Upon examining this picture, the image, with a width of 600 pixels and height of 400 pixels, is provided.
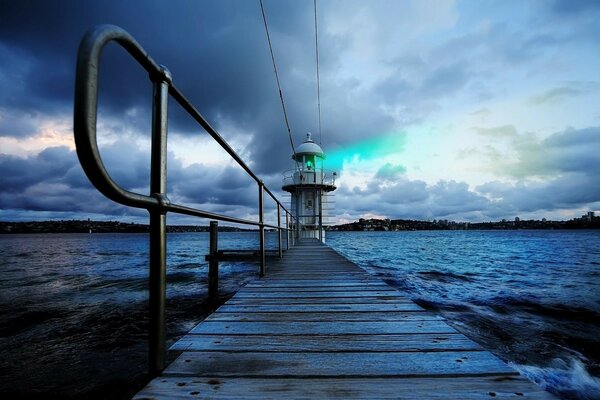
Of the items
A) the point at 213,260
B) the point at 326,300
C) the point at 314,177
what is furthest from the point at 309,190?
the point at 326,300

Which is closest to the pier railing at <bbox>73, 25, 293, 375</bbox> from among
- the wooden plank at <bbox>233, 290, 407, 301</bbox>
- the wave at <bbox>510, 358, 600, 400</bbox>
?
the wooden plank at <bbox>233, 290, 407, 301</bbox>

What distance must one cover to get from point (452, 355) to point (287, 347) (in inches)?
28.6

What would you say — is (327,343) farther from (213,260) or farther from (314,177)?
(314,177)

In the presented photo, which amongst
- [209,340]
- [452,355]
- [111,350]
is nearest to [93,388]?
[111,350]

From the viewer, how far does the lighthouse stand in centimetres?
1705

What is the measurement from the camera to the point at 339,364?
1.21m

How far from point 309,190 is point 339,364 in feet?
53.8

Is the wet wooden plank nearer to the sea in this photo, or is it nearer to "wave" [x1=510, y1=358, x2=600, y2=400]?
the sea

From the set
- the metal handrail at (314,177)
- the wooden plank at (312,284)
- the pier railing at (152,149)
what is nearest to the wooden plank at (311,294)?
the wooden plank at (312,284)

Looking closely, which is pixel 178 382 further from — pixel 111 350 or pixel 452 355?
pixel 111 350

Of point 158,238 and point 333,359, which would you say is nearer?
point 158,238

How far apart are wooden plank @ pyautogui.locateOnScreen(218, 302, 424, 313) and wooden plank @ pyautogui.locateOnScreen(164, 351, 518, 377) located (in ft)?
2.43

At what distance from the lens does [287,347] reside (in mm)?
1389

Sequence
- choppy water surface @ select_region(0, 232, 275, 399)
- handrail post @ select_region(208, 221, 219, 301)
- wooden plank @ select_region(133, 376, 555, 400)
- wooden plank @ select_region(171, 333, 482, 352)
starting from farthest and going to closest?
handrail post @ select_region(208, 221, 219, 301), choppy water surface @ select_region(0, 232, 275, 399), wooden plank @ select_region(171, 333, 482, 352), wooden plank @ select_region(133, 376, 555, 400)
